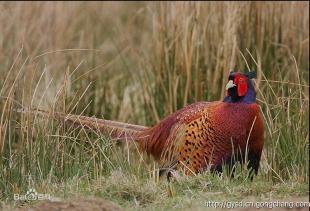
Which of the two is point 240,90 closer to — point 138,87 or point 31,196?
point 31,196

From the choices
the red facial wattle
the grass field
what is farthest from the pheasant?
the grass field

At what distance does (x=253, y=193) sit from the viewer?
17.3ft

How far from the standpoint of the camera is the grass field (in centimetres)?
536

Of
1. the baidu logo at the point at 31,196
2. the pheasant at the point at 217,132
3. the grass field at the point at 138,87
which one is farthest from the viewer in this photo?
the pheasant at the point at 217,132

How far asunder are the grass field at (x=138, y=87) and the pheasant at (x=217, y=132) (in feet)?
0.40

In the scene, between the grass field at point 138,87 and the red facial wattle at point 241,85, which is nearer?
the grass field at point 138,87

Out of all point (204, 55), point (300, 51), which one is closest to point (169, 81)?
point (204, 55)

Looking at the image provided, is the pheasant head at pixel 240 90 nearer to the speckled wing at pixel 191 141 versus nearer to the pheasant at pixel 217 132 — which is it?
the pheasant at pixel 217 132

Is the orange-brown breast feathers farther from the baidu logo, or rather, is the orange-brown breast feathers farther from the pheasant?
the baidu logo

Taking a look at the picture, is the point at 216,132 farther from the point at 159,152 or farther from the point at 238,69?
the point at 238,69

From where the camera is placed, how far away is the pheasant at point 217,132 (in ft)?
19.4

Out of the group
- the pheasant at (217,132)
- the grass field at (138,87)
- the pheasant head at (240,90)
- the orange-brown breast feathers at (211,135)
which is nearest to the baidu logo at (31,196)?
the grass field at (138,87)

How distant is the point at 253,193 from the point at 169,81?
2946 mm

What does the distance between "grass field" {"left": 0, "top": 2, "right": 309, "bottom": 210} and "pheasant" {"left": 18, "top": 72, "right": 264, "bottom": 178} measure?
0.12m
